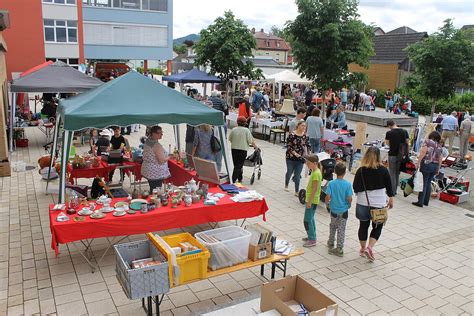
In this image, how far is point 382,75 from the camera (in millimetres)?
33156

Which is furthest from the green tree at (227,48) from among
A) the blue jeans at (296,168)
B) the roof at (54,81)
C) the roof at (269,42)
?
the roof at (269,42)

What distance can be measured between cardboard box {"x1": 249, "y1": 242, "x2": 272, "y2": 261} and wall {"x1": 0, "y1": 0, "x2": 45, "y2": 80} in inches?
1019

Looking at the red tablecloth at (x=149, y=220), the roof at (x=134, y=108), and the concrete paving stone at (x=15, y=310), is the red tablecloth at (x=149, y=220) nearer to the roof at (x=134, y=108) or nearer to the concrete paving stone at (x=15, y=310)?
the concrete paving stone at (x=15, y=310)

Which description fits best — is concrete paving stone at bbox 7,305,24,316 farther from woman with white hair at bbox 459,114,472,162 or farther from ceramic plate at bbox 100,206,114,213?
woman with white hair at bbox 459,114,472,162

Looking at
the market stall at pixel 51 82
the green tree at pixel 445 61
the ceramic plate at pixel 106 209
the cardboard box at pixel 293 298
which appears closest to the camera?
the cardboard box at pixel 293 298

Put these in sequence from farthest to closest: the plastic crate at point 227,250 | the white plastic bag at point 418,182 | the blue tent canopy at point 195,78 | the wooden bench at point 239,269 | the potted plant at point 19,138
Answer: the blue tent canopy at point 195,78 → the potted plant at point 19,138 → the white plastic bag at point 418,182 → the plastic crate at point 227,250 → the wooden bench at point 239,269

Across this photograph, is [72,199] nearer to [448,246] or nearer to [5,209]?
[5,209]

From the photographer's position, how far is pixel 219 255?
449 centimetres

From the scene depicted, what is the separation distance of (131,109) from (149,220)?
6.42 feet

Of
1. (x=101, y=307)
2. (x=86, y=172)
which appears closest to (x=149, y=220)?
(x=101, y=307)

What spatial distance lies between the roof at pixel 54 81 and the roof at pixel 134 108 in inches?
227

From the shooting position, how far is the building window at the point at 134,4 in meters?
33.5

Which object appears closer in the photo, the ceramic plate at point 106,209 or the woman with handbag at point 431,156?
the ceramic plate at point 106,209

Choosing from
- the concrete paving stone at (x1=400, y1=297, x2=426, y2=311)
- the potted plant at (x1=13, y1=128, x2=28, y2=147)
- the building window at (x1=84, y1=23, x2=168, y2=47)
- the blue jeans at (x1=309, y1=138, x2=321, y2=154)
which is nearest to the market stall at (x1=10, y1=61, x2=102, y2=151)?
the potted plant at (x1=13, y1=128, x2=28, y2=147)
